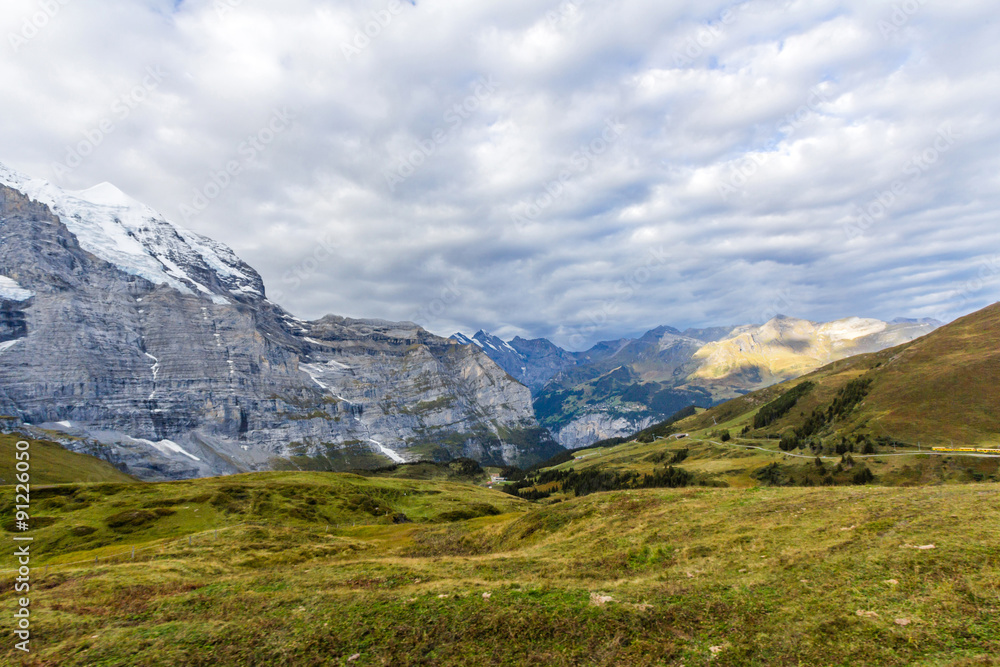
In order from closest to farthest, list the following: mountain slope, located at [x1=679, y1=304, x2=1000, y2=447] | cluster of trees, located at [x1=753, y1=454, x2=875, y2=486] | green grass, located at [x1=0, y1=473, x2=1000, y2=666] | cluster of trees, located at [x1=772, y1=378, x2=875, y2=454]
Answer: green grass, located at [x1=0, y1=473, x2=1000, y2=666] < cluster of trees, located at [x1=753, y1=454, x2=875, y2=486] < mountain slope, located at [x1=679, y1=304, x2=1000, y2=447] < cluster of trees, located at [x1=772, y1=378, x2=875, y2=454]

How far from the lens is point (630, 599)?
21.1 m

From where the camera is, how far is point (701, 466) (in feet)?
561

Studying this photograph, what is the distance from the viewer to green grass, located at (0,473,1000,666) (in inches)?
636

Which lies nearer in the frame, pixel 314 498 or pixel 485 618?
pixel 485 618

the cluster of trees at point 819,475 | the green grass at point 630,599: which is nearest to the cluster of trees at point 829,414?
the cluster of trees at point 819,475

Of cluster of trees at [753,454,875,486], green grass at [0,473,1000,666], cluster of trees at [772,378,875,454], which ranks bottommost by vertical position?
cluster of trees at [753,454,875,486]

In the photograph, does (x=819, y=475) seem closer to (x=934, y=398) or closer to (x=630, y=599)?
(x=934, y=398)

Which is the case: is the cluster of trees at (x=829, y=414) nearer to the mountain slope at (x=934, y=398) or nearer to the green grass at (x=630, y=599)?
the mountain slope at (x=934, y=398)

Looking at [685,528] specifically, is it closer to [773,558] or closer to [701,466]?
[773,558]

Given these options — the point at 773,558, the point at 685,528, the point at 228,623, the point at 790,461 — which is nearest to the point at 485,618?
the point at 228,623

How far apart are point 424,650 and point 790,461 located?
160151mm

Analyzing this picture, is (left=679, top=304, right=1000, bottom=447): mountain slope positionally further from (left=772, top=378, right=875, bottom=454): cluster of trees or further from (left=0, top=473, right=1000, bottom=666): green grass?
(left=0, top=473, right=1000, bottom=666): green grass

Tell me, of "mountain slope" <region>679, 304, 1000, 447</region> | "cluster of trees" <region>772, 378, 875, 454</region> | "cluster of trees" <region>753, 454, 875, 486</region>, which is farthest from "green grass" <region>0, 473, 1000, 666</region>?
"cluster of trees" <region>772, 378, 875, 454</region>

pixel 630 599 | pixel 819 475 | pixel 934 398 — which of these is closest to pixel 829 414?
pixel 934 398
